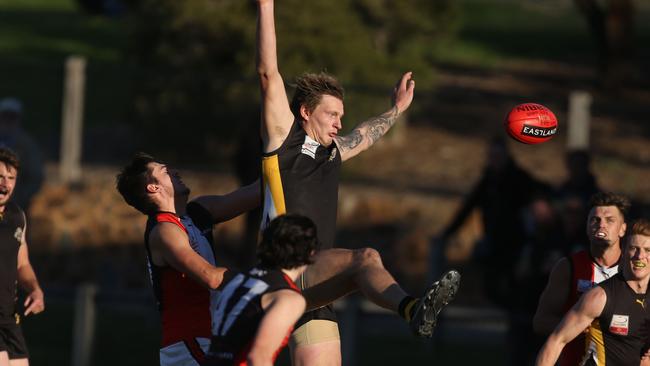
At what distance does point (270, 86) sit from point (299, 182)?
1.87 feet

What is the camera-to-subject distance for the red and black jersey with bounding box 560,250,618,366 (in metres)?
7.82

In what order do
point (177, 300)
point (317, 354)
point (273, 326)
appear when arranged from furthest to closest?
point (317, 354) → point (177, 300) → point (273, 326)

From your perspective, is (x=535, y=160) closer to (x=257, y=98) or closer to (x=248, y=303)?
(x=257, y=98)

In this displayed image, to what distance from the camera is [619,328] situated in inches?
299

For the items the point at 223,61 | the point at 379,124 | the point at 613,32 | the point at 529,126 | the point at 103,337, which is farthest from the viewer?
the point at 613,32

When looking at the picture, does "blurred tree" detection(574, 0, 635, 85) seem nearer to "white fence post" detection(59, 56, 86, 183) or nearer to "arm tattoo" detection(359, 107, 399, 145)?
"white fence post" detection(59, 56, 86, 183)

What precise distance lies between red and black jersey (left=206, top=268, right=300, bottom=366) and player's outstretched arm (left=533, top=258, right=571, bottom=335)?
2.10 metres

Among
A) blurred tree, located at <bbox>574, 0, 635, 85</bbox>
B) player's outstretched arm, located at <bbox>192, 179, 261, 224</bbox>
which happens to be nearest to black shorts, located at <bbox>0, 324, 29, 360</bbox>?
player's outstretched arm, located at <bbox>192, 179, 261, 224</bbox>

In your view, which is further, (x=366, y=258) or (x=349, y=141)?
(x=349, y=141)

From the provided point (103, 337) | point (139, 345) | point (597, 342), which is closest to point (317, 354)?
point (597, 342)

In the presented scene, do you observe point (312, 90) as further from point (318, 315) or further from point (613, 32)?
point (613, 32)

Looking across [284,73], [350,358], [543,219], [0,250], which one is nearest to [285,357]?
[350,358]

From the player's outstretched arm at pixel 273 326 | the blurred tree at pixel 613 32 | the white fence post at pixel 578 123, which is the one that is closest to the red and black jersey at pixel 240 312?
the player's outstretched arm at pixel 273 326

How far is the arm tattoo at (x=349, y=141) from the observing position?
8.01 m
